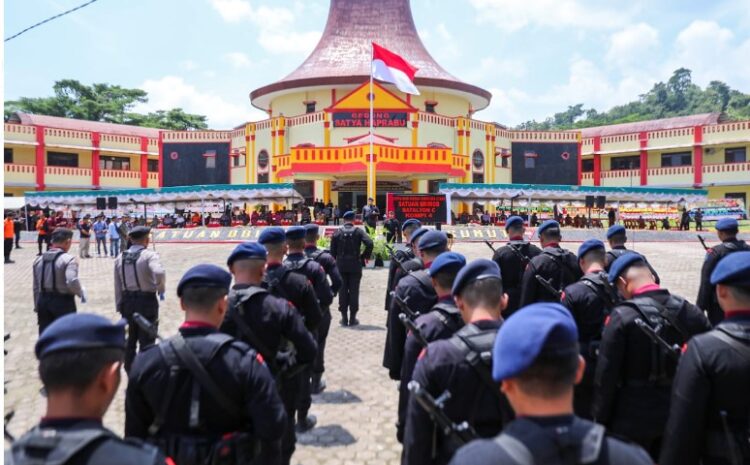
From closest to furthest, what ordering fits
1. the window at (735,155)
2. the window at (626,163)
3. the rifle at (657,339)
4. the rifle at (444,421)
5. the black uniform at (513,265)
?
the rifle at (444,421), the rifle at (657,339), the black uniform at (513,265), the window at (735,155), the window at (626,163)

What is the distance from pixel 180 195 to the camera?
105ft

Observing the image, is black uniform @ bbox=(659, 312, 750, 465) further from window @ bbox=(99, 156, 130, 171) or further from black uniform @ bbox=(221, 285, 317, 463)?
window @ bbox=(99, 156, 130, 171)

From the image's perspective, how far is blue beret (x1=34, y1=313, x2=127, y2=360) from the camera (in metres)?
1.97

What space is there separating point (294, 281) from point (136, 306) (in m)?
2.41

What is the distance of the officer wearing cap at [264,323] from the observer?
376cm

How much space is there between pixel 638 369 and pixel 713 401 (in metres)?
0.74

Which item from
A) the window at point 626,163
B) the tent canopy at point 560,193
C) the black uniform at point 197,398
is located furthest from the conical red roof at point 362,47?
the black uniform at point 197,398

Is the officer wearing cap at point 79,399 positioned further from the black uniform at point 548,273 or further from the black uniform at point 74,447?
the black uniform at point 548,273

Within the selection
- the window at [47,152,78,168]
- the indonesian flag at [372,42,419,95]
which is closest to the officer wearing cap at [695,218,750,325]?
the indonesian flag at [372,42,419,95]

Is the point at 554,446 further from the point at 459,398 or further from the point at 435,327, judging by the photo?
the point at 435,327

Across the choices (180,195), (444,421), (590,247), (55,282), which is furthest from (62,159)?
(444,421)

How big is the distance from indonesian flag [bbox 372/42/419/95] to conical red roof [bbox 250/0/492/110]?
10.1m

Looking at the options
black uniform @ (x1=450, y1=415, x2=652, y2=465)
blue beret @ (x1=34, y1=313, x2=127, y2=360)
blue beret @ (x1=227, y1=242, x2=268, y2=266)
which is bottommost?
black uniform @ (x1=450, y1=415, x2=652, y2=465)

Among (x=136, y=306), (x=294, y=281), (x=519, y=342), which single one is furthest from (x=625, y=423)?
(x=136, y=306)
